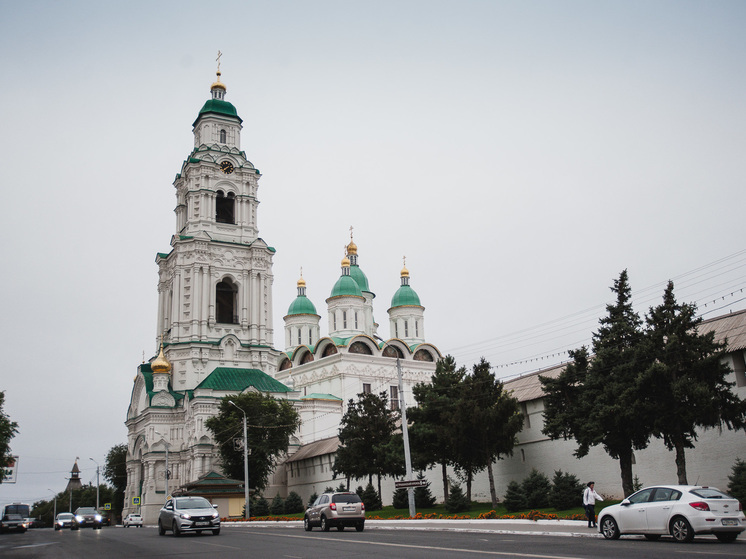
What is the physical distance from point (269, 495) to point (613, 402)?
3987cm

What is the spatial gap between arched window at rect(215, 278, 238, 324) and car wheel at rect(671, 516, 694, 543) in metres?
57.3

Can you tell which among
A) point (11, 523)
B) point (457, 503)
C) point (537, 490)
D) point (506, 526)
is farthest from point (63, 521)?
point (506, 526)

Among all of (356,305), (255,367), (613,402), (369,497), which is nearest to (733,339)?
(613,402)

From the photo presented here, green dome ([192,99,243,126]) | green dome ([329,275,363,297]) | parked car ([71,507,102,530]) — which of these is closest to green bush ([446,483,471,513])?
parked car ([71,507,102,530])

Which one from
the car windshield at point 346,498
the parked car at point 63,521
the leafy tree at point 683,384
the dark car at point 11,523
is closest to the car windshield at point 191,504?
the car windshield at point 346,498

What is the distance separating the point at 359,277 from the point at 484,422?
6155 centimetres

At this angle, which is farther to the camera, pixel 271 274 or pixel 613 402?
pixel 271 274

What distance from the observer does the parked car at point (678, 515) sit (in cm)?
1482

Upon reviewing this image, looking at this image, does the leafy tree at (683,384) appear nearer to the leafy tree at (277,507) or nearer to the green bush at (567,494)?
the green bush at (567,494)

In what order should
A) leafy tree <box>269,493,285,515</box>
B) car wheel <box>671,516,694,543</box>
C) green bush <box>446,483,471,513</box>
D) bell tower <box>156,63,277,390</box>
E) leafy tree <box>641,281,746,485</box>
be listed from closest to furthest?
car wheel <box>671,516,694,543</box> → leafy tree <box>641,281,746,485</box> → green bush <box>446,483,471,513</box> → leafy tree <box>269,493,285,515</box> → bell tower <box>156,63,277,390</box>

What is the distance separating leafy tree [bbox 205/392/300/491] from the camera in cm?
5338

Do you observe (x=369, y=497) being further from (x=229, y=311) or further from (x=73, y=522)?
(x=229, y=311)

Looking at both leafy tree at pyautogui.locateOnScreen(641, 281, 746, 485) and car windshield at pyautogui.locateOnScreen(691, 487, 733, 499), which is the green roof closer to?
leafy tree at pyautogui.locateOnScreen(641, 281, 746, 485)

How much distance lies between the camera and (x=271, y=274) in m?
70.1
